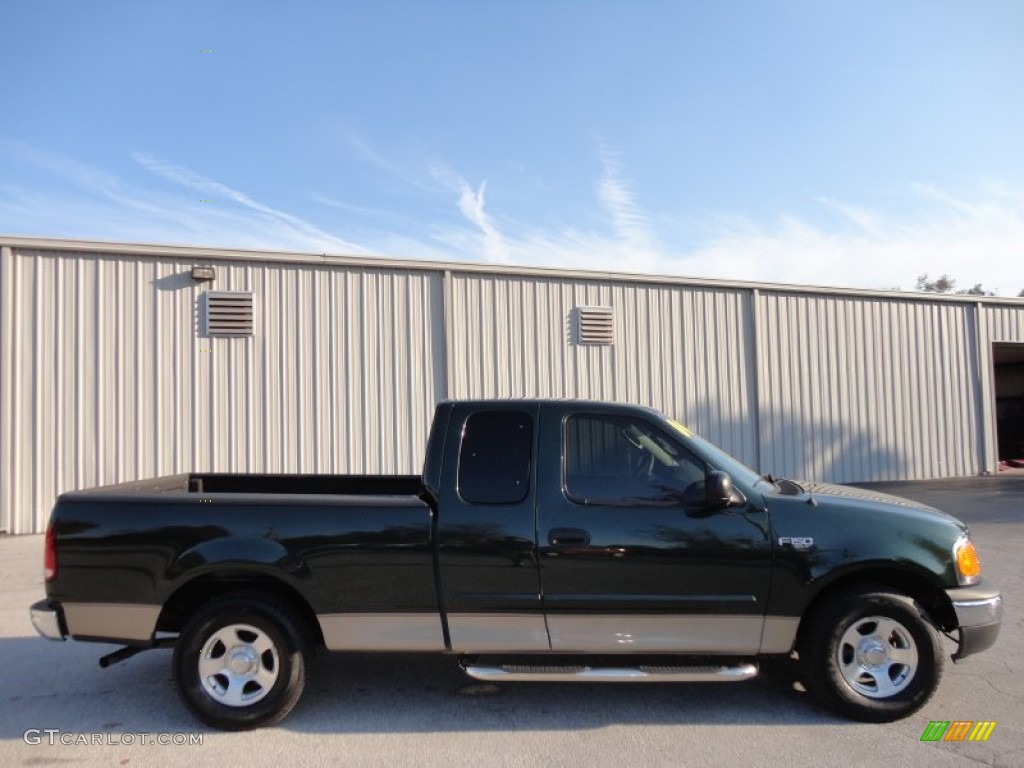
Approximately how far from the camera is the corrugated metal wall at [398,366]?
9828mm

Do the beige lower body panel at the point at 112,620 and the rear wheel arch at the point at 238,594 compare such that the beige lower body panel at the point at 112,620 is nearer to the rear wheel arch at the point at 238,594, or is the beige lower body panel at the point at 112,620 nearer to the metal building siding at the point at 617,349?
the rear wheel arch at the point at 238,594

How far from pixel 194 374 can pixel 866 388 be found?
498 inches

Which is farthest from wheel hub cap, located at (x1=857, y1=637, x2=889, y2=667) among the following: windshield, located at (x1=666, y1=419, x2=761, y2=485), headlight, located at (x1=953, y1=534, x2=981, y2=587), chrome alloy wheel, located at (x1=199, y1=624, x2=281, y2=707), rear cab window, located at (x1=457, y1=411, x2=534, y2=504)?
chrome alloy wheel, located at (x1=199, y1=624, x2=281, y2=707)

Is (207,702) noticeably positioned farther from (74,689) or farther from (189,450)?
(189,450)

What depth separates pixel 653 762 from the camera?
3375mm

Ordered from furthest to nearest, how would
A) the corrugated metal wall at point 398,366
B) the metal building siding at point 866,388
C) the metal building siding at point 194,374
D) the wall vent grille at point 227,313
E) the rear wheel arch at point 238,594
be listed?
the metal building siding at point 866,388 < the wall vent grille at point 227,313 < the corrugated metal wall at point 398,366 < the metal building siding at point 194,374 < the rear wheel arch at point 238,594

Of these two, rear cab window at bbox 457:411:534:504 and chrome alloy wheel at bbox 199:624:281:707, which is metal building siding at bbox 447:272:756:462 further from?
chrome alloy wheel at bbox 199:624:281:707

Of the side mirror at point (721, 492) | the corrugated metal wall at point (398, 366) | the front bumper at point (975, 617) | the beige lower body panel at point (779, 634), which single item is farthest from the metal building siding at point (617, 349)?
the front bumper at point (975, 617)

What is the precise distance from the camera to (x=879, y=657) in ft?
12.5

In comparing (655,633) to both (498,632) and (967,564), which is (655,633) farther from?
(967,564)

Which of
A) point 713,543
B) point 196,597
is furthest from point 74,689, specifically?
point 713,543

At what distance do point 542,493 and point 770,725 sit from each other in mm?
1788

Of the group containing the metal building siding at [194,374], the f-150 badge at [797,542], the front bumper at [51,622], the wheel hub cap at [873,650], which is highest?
the metal building siding at [194,374]

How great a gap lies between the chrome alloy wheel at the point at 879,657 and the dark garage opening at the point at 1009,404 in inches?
677
